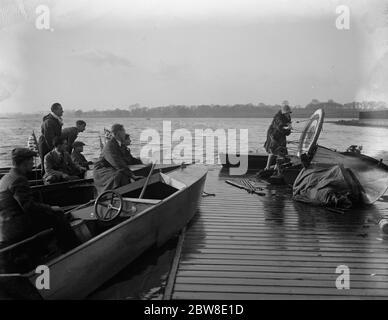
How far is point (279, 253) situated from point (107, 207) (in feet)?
7.40

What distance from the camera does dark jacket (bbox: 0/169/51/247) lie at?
399 centimetres

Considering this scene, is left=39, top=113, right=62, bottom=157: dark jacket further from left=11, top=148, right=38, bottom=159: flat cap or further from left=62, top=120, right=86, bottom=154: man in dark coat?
left=11, top=148, right=38, bottom=159: flat cap

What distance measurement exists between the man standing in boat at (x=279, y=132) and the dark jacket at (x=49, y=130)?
5.24 metres

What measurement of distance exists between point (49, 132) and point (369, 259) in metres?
6.43

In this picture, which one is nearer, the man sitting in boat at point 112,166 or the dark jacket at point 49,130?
the man sitting in boat at point 112,166

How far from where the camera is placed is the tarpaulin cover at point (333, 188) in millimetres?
7770

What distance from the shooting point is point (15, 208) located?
4051 millimetres

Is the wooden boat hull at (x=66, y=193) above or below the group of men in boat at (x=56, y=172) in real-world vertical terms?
below

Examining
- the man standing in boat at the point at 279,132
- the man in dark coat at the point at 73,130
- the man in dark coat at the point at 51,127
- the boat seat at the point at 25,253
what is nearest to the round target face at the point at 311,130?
the man standing in boat at the point at 279,132

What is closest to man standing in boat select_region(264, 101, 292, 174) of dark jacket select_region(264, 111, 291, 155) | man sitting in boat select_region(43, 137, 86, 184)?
dark jacket select_region(264, 111, 291, 155)

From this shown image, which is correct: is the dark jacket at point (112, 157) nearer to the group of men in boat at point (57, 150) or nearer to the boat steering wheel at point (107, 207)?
the boat steering wheel at point (107, 207)

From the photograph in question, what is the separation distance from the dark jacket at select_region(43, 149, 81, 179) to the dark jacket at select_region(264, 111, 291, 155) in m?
5.03
